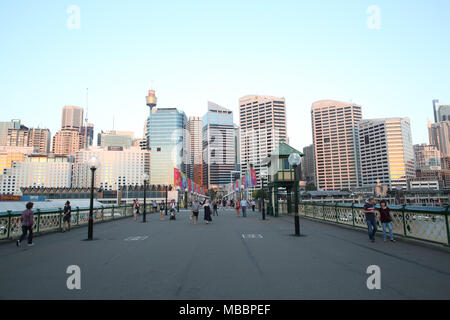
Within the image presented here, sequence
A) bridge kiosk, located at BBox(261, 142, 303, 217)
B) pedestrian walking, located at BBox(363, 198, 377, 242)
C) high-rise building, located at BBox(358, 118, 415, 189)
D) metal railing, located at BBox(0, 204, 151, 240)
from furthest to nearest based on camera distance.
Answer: high-rise building, located at BBox(358, 118, 415, 189) < bridge kiosk, located at BBox(261, 142, 303, 217) < metal railing, located at BBox(0, 204, 151, 240) < pedestrian walking, located at BBox(363, 198, 377, 242)

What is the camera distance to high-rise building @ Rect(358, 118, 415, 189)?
571 feet

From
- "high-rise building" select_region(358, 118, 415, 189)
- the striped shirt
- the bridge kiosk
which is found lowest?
the striped shirt

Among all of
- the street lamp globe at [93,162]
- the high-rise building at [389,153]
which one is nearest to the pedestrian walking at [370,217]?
the street lamp globe at [93,162]

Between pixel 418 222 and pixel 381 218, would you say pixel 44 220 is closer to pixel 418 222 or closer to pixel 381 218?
pixel 381 218

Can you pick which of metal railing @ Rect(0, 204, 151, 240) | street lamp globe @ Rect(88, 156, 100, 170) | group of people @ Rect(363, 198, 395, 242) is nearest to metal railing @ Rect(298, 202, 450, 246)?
group of people @ Rect(363, 198, 395, 242)

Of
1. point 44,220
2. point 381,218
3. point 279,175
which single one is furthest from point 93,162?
point 279,175

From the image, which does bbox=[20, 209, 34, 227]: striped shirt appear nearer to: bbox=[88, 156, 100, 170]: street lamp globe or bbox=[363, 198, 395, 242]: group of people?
bbox=[88, 156, 100, 170]: street lamp globe

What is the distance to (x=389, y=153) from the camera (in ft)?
575

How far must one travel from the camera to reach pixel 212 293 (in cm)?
538

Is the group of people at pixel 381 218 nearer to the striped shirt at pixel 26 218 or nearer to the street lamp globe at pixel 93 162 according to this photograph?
the street lamp globe at pixel 93 162
